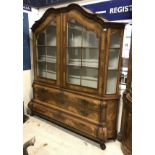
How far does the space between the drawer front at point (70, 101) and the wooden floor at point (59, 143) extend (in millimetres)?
371

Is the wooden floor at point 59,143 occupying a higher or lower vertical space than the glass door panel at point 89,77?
lower

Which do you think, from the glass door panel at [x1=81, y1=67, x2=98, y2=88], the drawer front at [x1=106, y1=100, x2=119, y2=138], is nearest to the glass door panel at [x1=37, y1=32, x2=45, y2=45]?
the glass door panel at [x1=81, y1=67, x2=98, y2=88]

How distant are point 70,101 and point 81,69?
1.65 feet

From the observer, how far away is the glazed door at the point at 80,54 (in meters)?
2.18

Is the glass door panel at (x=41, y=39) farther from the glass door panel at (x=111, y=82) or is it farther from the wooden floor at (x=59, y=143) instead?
the wooden floor at (x=59, y=143)

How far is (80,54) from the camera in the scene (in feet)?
7.88

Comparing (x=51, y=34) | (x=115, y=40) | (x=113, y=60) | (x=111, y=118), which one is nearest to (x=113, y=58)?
(x=113, y=60)

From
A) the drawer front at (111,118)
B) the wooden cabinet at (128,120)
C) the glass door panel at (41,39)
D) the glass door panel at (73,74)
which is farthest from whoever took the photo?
the glass door panel at (41,39)

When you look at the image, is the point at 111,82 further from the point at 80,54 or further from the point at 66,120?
the point at 66,120

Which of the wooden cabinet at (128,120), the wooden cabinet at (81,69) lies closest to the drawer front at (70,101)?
the wooden cabinet at (81,69)

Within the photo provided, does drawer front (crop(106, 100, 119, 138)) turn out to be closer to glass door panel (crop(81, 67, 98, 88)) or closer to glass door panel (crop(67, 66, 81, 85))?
glass door panel (crop(81, 67, 98, 88))
